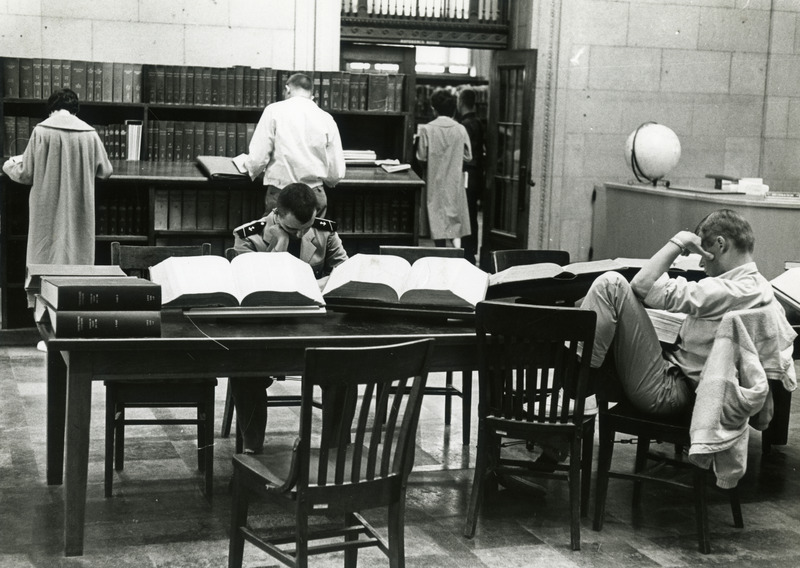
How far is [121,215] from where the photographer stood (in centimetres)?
715

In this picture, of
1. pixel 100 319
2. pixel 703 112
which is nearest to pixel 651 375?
pixel 100 319

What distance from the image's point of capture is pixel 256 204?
24.1 ft

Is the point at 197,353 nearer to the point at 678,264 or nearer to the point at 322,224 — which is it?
the point at 322,224

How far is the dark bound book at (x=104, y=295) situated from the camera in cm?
339

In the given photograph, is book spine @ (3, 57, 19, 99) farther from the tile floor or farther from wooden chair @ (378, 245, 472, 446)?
wooden chair @ (378, 245, 472, 446)

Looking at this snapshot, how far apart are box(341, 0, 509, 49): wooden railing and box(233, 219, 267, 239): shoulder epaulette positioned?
164 inches

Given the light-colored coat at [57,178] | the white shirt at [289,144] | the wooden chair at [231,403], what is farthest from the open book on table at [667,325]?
the light-colored coat at [57,178]

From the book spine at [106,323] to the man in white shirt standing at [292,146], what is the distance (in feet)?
11.5

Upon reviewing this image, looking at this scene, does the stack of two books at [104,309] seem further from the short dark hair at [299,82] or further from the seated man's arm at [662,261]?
the short dark hair at [299,82]

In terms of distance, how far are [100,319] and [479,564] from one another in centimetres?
148

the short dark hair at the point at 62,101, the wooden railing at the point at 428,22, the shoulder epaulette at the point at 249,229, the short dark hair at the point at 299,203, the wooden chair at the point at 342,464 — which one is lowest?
the wooden chair at the point at 342,464

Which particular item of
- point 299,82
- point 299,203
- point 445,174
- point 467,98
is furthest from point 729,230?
point 467,98

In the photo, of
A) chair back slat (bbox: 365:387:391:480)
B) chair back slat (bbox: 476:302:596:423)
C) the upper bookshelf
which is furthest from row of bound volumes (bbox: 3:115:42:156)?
chair back slat (bbox: 365:387:391:480)

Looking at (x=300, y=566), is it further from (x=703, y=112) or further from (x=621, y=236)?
(x=703, y=112)
